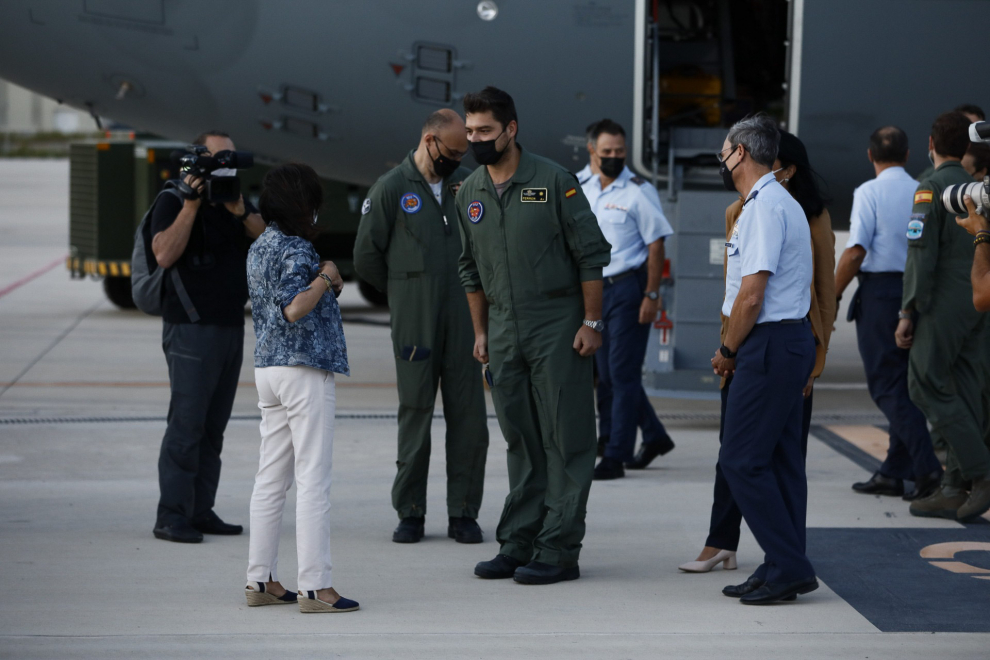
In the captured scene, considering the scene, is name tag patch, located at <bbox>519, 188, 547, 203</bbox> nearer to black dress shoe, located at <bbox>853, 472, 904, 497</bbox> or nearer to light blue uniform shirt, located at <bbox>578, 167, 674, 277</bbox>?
light blue uniform shirt, located at <bbox>578, 167, 674, 277</bbox>

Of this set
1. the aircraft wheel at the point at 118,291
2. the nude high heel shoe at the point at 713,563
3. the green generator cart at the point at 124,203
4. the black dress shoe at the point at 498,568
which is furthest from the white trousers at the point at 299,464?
the aircraft wheel at the point at 118,291

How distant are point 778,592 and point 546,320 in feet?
4.74

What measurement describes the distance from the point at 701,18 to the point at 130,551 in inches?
268

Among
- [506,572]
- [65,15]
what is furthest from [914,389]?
[65,15]

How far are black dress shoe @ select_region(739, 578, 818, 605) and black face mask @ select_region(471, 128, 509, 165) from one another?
2.07 m

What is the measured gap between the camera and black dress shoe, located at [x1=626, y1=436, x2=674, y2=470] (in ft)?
24.4

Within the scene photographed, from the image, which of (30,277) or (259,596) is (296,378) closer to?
(259,596)

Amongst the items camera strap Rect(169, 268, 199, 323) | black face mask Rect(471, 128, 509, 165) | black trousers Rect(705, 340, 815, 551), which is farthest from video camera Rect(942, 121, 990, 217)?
camera strap Rect(169, 268, 199, 323)

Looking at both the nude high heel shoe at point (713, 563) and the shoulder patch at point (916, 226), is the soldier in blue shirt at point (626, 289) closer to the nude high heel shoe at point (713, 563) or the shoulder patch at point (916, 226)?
the shoulder patch at point (916, 226)

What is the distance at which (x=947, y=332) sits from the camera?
623cm

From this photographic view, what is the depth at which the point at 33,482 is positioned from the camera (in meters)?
Answer: 6.93

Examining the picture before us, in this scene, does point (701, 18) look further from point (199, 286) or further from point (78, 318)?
point (78, 318)

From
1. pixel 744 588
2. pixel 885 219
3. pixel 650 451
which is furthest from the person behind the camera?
pixel 650 451

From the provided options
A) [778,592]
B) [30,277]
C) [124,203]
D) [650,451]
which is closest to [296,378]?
[778,592]
